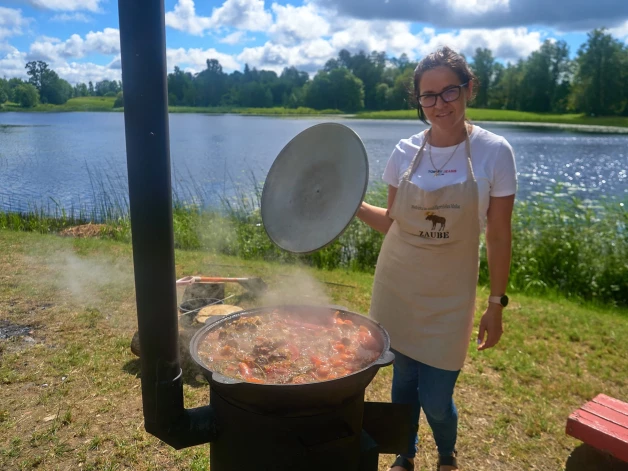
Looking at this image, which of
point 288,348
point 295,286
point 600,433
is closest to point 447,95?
point 288,348

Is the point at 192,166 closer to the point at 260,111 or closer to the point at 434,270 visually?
the point at 434,270

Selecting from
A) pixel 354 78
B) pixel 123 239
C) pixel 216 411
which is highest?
pixel 354 78

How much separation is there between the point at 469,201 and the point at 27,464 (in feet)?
9.76

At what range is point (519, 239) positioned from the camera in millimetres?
8133

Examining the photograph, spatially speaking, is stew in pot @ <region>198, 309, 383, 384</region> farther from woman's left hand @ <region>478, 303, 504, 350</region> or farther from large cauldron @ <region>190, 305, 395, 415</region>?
→ woman's left hand @ <region>478, 303, 504, 350</region>

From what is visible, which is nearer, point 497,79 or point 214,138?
point 214,138

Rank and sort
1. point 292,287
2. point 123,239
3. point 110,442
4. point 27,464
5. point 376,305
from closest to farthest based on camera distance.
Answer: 1. point 376,305
2. point 27,464
3. point 110,442
4. point 292,287
5. point 123,239

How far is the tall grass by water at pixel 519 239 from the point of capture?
23.8 ft

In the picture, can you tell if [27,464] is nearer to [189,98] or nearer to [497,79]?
[189,98]

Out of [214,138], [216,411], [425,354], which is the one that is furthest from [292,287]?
[214,138]

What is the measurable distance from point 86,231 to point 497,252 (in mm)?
9135

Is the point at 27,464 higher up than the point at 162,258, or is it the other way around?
the point at 162,258

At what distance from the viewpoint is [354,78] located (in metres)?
44.1

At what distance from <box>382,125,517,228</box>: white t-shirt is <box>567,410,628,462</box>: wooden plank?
53.7 inches
